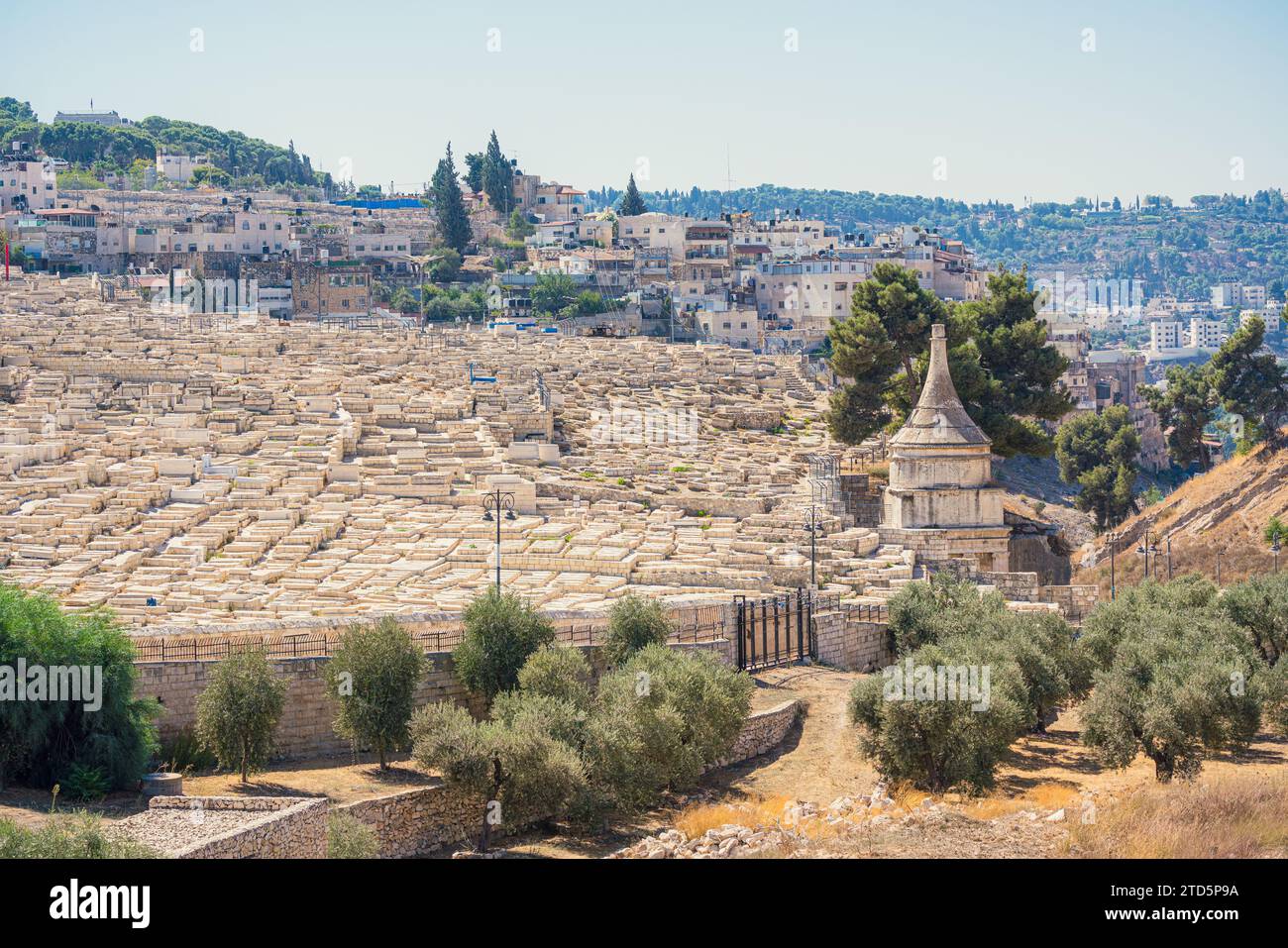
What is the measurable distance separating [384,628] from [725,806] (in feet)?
14.1

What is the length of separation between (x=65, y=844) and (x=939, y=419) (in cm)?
2021

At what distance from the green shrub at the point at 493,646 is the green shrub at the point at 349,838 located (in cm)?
372

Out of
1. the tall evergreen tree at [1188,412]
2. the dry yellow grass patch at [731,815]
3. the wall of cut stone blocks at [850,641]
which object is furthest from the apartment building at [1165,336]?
the dry yellow grass patch at [731,815]

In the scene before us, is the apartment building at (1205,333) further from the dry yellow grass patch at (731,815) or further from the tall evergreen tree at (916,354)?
the dry yellow grass patch at (731,815)

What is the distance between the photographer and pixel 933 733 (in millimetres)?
19125

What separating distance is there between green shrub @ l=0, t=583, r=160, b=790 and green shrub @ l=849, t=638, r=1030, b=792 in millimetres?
7648

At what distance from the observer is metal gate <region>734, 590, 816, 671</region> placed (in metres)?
23.7

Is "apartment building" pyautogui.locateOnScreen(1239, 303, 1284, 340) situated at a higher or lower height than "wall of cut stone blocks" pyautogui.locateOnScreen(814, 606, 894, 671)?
higher

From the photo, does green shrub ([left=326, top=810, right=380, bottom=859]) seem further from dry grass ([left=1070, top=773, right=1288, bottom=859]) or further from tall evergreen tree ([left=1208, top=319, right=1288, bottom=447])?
tall evergreen tree ([left=1208, top=319, right=1288, bottom=447])

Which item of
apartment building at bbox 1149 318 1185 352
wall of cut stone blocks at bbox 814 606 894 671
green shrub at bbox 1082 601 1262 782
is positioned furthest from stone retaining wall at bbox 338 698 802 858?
apartment building at bbox 1149 318 1185 352

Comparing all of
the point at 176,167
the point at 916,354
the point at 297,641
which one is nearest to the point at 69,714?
the point at 297,641
